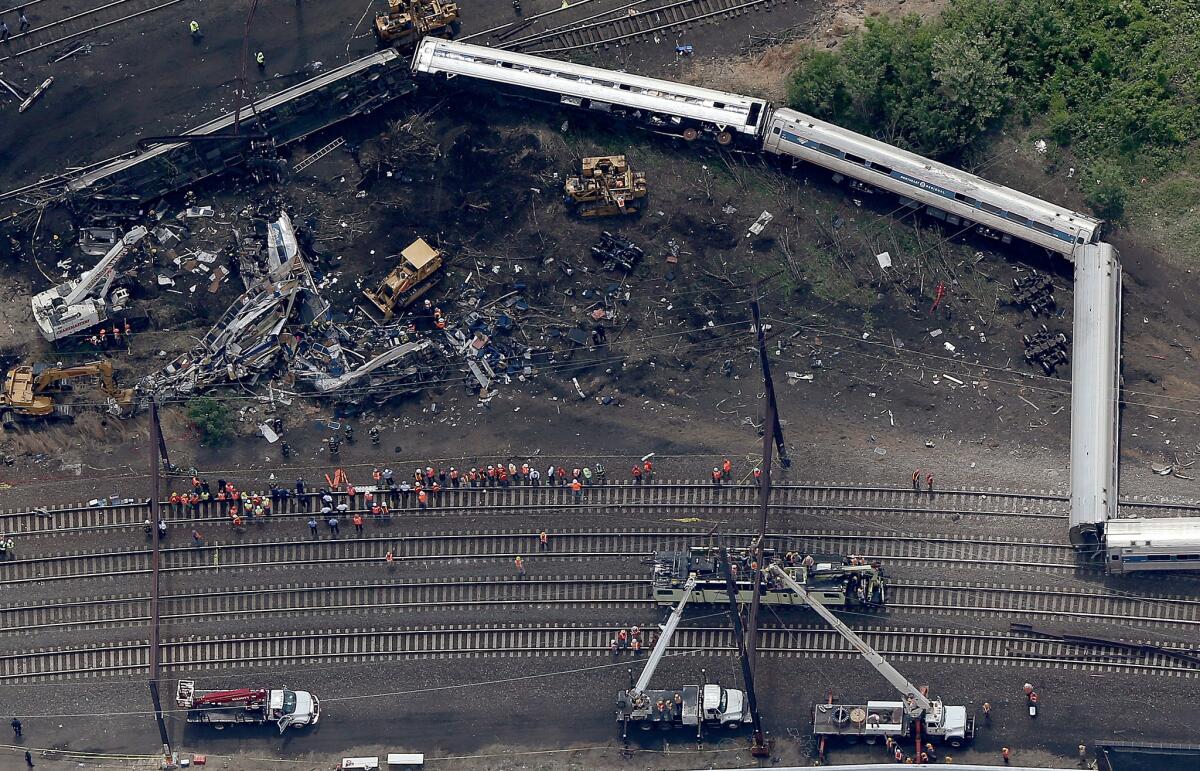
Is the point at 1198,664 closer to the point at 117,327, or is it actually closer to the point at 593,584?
the point at 593,584

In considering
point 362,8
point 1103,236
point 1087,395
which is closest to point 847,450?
point 1087,395

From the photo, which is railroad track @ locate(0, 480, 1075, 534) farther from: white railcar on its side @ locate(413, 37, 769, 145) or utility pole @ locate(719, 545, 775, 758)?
white railcar on its side @ locate(413, 37, 769, 145)

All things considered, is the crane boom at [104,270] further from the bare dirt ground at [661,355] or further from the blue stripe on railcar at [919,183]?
the blue stripe on railcar at [919,183]

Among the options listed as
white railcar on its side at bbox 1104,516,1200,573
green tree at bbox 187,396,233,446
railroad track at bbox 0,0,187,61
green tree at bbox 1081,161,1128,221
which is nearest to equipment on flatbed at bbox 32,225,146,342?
green tree at bbox 187,396,233,446

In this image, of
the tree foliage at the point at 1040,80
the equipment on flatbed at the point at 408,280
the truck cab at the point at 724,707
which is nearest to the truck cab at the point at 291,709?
the equipment on flatbed at the point at 408,280

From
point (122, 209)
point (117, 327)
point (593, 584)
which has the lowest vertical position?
point (593, 584)

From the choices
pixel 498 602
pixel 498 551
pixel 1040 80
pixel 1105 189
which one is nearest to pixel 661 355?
pixel 498 551
